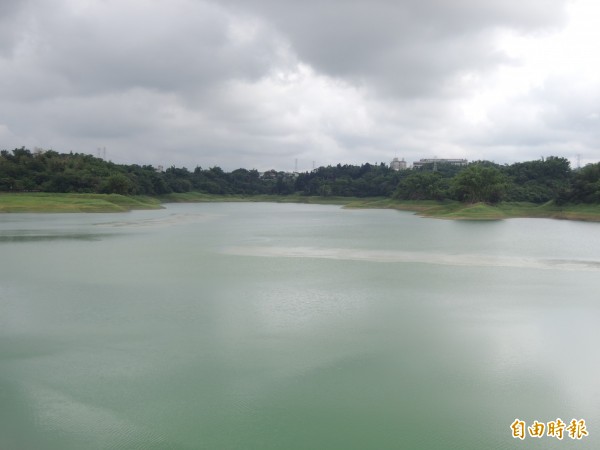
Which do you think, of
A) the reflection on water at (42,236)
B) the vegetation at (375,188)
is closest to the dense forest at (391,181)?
the vegetation at (375,188)

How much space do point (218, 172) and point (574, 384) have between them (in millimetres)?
135782

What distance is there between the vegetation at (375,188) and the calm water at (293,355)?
38.9 metres

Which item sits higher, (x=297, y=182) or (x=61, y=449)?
(x=297, y=182)

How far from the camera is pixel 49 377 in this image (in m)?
7.77

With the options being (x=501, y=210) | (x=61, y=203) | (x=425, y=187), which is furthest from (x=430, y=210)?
(x=61, y=203)

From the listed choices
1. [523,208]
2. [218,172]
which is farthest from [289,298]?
[218,172]

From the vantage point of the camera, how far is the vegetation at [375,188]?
53312 millimetres

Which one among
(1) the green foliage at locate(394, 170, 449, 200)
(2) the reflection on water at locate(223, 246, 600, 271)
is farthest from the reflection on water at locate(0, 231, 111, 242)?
(1) the green foliage at locate(394, 170, 449, 200)

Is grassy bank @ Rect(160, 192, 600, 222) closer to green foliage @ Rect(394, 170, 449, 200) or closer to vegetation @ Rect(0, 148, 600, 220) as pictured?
vegetation @ Rect(0, 148, 600, 220)

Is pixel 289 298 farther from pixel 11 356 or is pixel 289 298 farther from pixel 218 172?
pixel 218 172

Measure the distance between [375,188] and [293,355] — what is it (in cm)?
9729

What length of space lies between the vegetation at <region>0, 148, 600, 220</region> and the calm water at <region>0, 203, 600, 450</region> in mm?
38908

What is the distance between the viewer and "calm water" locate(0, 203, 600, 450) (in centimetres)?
624

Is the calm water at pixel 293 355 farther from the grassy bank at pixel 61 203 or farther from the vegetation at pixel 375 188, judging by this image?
the vegetation at pixel 375 188
